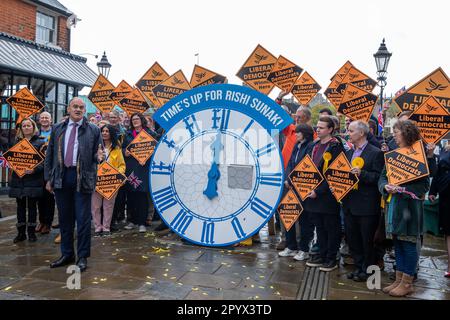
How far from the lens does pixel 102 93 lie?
859 cm

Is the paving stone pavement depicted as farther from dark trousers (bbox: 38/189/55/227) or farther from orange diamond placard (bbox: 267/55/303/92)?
orange diamond placard (bbox: 267/55/303/92)

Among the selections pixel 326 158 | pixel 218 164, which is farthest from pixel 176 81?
pixel 326 158

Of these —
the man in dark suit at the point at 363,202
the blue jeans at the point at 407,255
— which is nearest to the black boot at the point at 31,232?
the man in dark suit at the point at 363,202

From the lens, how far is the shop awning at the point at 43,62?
11180 mm

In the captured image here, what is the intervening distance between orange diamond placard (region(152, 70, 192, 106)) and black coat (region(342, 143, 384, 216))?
13.8 ft

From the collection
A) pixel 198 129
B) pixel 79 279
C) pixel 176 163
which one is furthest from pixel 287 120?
pixel 79 279

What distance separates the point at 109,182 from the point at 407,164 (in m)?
4.22

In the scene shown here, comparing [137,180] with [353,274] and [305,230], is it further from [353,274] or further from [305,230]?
[353,274]

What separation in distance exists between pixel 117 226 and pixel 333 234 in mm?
3831

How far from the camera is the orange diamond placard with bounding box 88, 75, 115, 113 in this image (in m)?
8.53

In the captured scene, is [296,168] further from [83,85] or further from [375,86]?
[83,85]

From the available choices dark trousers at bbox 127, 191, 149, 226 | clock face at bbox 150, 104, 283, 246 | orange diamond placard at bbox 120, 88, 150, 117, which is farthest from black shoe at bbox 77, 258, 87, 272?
orange diamond placard at bbox 120, 88, 150, 117

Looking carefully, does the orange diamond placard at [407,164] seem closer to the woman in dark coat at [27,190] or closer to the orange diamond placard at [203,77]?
the orange diamond placard at [203,77]

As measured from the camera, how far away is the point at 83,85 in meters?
13.6
